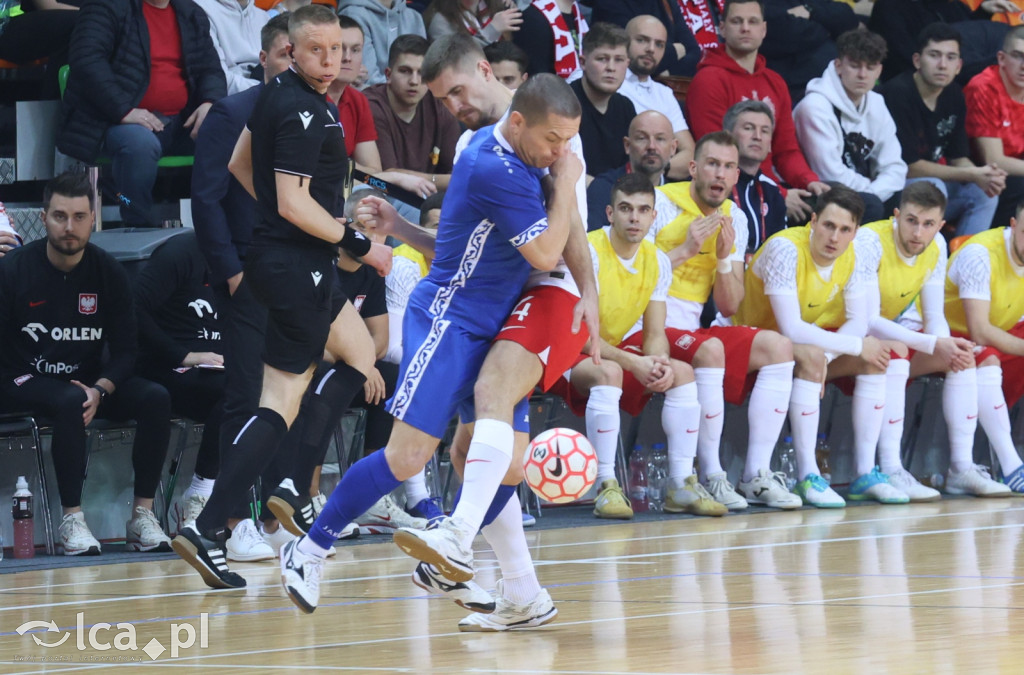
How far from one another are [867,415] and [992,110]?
373cm

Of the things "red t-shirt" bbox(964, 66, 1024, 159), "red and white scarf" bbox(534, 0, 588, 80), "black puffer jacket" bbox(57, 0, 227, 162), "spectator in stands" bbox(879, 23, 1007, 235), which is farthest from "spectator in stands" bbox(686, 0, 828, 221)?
"black puffer jacket" bbox(57, 0, 227, 162)

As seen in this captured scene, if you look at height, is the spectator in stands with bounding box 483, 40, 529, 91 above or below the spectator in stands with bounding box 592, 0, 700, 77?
below

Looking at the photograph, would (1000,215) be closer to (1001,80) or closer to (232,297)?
(1001,80)

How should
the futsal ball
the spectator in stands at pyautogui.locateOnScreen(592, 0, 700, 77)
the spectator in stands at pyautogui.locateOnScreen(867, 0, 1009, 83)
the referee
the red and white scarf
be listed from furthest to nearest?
the spectator in stands at pyautogui.locateOnScreen(867, 0, 1009, 83) < the spectator in stands at pyautogui.locateOnScreen(592, 0, 700, 77) < the red and white scarf < the referee < the futsal ball

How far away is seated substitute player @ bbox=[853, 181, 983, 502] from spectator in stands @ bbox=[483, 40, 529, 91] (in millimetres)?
2359

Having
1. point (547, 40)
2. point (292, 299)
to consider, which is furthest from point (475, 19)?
point (292, 299)

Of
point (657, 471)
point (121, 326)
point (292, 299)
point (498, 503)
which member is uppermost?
point (292, 299)

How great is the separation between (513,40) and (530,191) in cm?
618

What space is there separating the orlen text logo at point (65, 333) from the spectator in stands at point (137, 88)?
1072mm

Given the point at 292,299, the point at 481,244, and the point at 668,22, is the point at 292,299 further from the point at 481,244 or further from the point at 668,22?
the point at 668,22

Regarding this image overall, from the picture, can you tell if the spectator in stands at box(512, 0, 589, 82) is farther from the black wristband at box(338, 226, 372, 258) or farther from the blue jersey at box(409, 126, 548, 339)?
the blue jersey at box(409, 126, 548, 339)

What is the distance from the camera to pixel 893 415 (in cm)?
891

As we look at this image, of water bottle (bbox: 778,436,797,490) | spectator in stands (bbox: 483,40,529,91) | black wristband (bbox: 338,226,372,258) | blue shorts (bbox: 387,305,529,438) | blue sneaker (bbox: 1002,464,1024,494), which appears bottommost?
blue sneaker (bbox: 1002,464,1024,494)

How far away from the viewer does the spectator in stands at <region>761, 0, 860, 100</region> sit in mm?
11195
